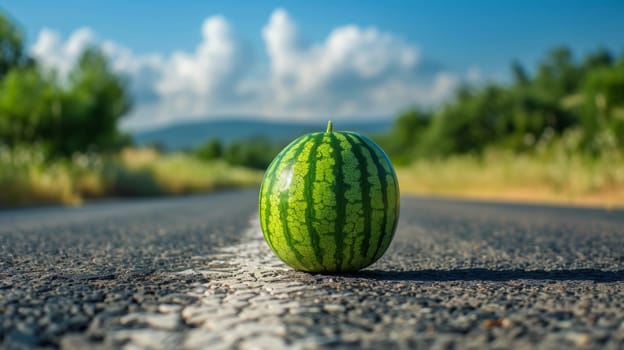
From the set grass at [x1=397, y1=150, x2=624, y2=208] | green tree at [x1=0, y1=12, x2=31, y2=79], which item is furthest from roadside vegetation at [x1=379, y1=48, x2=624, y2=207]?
green tree at [x1=0, y1=12, x2=31, y2=79]

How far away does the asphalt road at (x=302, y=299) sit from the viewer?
1.50 meters

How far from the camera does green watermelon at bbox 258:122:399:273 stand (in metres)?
2.41

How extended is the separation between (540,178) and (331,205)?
12537mm

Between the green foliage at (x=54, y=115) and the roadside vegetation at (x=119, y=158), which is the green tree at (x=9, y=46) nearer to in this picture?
the roadside vegetation at (x=119, y=158)

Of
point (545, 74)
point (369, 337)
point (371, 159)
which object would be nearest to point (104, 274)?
point (371, 159)

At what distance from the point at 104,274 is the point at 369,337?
1.50 metres

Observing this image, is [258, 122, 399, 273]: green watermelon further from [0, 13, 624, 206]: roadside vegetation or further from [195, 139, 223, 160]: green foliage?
[195, 139, 223, 160]: green foliage

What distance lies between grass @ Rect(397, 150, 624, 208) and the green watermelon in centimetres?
885

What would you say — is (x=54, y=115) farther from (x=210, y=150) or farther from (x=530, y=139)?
(x=210, y=150)

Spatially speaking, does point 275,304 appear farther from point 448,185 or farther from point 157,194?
point 157,194

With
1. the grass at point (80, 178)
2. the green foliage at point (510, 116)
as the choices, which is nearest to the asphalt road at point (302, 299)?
the grass at point (80, 178)

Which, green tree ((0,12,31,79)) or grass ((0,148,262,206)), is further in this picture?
green tree ((0,12,31,79))

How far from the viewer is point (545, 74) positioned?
67438mm

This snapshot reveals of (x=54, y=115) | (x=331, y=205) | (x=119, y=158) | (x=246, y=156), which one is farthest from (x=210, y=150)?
(x=331, y=205)
